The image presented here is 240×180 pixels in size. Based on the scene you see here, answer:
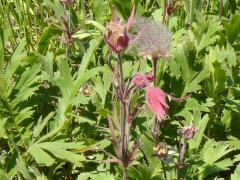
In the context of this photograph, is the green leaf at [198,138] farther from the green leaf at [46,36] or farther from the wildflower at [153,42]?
the green leaf at [46,36]

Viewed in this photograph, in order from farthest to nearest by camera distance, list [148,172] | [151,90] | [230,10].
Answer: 1. [230,10]
2. [148,172]
3. [151,90]

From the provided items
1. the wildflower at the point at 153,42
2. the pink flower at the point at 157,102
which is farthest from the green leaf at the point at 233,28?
the pink flower at the point at 157,102

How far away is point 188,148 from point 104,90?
42 cm

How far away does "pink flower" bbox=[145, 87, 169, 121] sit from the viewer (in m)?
1.25

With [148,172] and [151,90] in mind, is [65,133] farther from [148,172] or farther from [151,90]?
[151,90]

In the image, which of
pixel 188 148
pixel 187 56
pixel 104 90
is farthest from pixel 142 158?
pixel 187 56

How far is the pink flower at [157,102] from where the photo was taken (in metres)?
1.25

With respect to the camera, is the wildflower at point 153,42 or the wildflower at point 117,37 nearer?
the wildflower at point 117,37

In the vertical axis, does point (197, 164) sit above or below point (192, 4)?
below

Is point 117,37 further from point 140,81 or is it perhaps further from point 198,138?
point 198,138

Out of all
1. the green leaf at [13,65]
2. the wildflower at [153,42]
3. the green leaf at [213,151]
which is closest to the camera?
the wildflower at [153,42]

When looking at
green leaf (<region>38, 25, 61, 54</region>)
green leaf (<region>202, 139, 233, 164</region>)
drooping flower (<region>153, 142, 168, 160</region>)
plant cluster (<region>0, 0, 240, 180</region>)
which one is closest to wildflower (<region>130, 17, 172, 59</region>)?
plant cluster (<region>0, 0, 240, 180</region>)

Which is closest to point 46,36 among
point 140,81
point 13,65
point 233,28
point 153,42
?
point 13,65

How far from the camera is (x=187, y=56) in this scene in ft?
6.99
